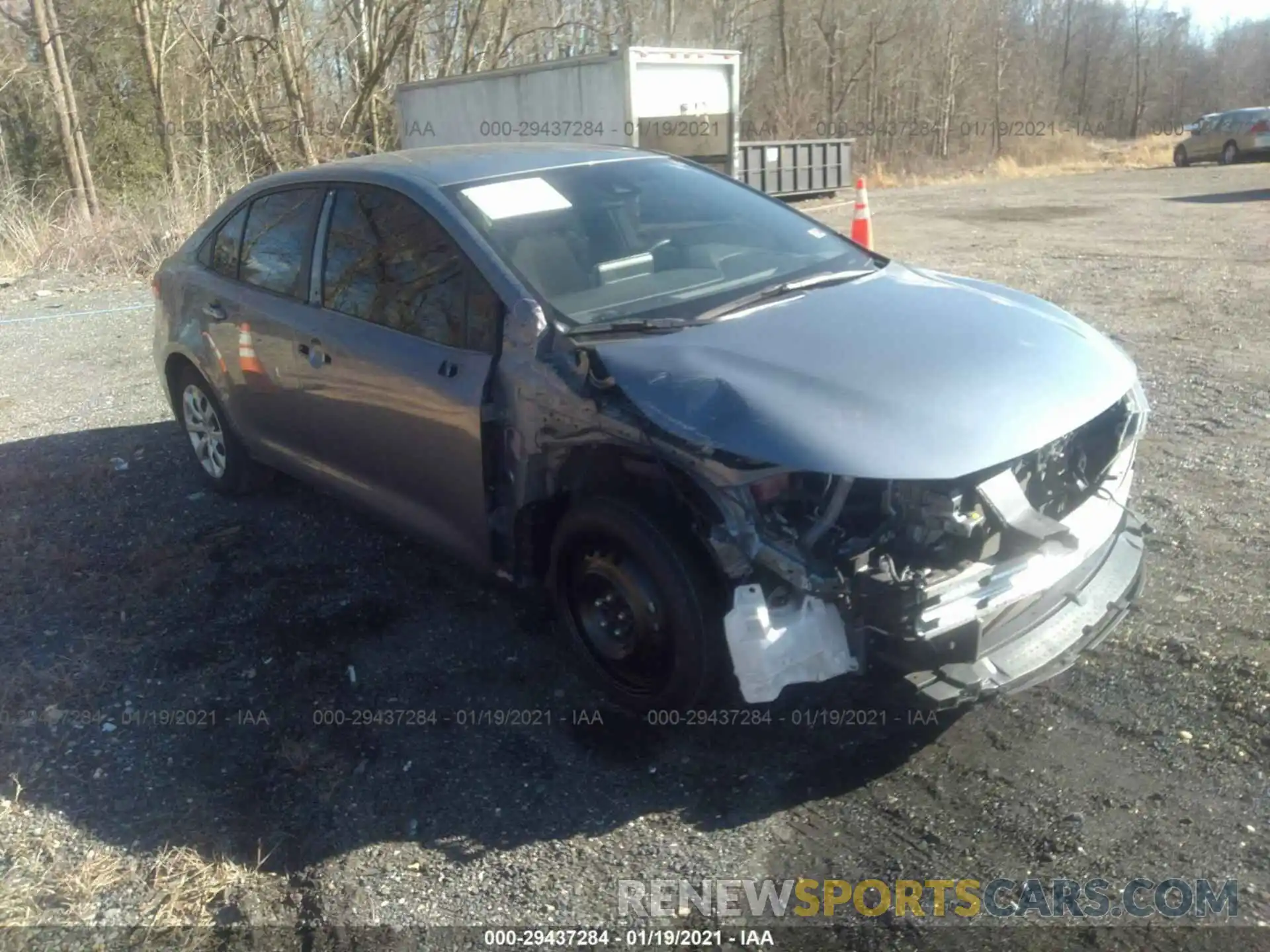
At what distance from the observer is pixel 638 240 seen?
406 cm

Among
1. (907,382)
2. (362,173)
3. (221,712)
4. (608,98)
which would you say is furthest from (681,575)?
(608,98)

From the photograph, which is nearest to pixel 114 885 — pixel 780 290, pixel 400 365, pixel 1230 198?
pixel 400 365

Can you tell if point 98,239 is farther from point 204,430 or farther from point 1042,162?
point 1042,162

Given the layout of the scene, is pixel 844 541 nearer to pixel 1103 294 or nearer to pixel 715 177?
pixel 715 177

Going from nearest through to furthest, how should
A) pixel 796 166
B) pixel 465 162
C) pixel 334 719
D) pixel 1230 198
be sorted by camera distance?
pixel 334 719 → pixel 465 162 → pixel 1230 198 → pixel 796 166

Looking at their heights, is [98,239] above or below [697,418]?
below

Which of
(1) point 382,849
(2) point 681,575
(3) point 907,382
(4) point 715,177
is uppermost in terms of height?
(4) point 715,177

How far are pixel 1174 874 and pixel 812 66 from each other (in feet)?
136

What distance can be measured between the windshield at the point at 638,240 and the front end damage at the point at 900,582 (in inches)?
37.7

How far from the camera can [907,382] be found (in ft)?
10.1

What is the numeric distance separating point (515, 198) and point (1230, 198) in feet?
62.0

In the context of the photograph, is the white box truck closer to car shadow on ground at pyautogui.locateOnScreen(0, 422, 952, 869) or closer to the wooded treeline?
the wooded treeline

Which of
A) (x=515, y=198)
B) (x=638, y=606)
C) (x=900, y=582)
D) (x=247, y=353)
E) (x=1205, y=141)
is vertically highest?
(x=515, y=198)

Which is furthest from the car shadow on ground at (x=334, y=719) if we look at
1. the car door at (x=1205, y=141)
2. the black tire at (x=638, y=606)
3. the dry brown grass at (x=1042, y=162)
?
the car door at (x=1205, y=141)
